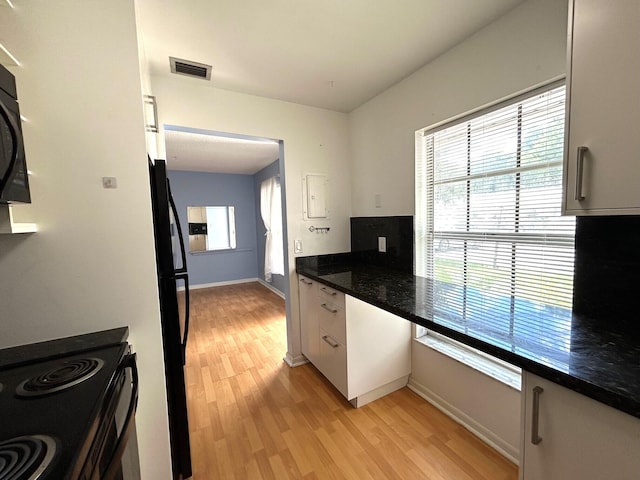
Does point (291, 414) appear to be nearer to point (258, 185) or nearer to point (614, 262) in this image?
point (614, 262)

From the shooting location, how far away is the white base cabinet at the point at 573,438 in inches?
25.8

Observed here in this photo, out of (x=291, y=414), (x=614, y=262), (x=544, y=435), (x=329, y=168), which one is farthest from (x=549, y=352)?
(x=329, y=168)

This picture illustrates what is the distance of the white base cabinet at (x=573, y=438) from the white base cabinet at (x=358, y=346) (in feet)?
3.48

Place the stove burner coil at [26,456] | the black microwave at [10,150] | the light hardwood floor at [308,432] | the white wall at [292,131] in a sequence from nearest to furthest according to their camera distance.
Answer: the stove burner coil at [26,456] < the black microwave at [10,150] < the light hardwood floor at [308,432] < the white wall at [292,131]

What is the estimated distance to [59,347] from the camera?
100cm

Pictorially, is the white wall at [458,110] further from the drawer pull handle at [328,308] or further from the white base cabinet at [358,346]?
the drawer pull handle at [328,308]

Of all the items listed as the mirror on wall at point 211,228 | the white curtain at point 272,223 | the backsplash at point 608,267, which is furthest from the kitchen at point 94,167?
the mirror on wall at point 211,228

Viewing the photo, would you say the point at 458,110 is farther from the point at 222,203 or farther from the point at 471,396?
the point at 222,203

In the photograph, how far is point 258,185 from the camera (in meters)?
5.66

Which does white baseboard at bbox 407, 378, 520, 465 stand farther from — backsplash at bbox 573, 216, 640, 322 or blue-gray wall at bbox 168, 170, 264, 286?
blue-gray wall at bbox 168, 170, 264, 286

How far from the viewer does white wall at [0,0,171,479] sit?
3.26ft

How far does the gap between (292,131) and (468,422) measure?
259 centimetres

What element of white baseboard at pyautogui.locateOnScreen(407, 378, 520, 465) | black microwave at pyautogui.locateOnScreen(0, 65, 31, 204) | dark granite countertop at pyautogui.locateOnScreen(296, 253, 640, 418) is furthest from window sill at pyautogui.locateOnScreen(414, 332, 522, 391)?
black microwave at pyautogui.locateOnScreen(0, 65, 31, 204)

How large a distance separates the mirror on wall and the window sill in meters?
4.80
